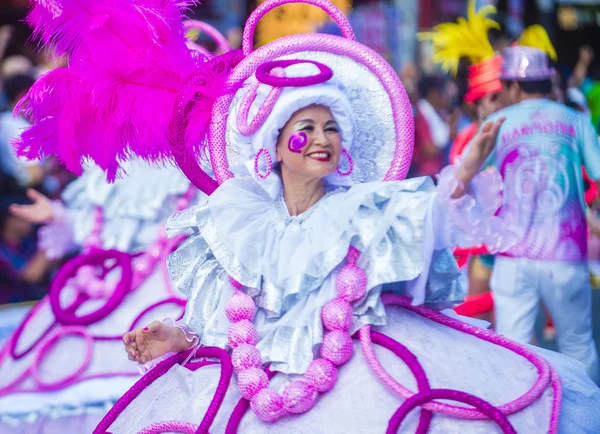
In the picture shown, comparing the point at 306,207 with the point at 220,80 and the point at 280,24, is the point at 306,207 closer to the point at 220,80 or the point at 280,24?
the point at 220,80

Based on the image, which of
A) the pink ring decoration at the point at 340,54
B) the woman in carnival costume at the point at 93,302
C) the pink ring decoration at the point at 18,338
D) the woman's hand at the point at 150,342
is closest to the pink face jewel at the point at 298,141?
the pink ring decoration at the point at 340,54

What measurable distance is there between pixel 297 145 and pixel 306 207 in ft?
0.66

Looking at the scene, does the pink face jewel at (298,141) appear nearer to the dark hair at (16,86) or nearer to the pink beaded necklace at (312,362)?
the pink beaded necklace at (312,362)

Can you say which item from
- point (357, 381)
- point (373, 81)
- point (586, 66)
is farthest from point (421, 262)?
point (586, 66)

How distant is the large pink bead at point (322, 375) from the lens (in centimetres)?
225

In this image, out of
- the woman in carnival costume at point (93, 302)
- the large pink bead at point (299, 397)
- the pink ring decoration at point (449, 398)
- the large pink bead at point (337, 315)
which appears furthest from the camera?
the woman in carnival costume at point (93, 302)

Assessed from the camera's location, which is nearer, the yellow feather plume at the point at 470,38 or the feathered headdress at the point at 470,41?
the feathered headdress at the point at 470,41

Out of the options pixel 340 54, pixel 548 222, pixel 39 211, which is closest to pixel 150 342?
pixel 340 54

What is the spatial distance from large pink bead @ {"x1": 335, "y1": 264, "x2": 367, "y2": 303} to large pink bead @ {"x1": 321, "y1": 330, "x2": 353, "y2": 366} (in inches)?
4.0

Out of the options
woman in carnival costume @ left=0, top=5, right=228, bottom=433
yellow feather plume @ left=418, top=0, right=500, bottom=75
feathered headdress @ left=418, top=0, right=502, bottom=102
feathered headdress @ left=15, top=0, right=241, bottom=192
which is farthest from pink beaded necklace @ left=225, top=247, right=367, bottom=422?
yellow feather plume @ left=418, top=0, right=500, bottom=75

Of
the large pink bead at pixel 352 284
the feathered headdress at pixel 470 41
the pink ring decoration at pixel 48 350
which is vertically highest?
the feathered headdress at pixel 470 41

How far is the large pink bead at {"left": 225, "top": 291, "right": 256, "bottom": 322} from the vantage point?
2428mm

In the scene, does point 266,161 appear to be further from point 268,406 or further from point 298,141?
point 268,406

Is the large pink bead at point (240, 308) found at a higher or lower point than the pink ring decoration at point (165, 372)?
higher
